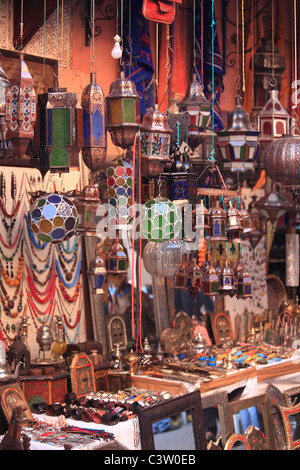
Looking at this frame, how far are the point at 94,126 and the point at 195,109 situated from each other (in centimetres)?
133

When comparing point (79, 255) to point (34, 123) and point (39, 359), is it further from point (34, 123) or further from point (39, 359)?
point (34, 123)

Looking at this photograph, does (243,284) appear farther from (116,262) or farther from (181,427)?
(181,427)

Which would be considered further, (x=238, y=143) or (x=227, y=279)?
(x=238, y=143)

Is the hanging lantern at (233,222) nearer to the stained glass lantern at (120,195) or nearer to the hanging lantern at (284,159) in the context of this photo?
the hanging lantern at (284,159)

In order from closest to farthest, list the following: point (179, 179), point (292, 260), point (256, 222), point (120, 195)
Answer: point (120, 195) < point (179, 179) < point (256, 222) < point (292, 260)

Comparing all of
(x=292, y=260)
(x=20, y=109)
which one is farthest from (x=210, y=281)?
(x=292, y=260)

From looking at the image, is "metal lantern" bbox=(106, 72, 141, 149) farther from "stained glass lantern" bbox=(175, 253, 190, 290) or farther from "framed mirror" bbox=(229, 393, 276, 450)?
"framed mirror" bbox=(229, 393, 276, 450)

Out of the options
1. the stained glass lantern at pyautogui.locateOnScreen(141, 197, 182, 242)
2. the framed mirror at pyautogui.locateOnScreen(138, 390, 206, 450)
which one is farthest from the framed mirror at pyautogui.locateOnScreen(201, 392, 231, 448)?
the stained glass lantern at pyautogui.locateOnScreen(141, 197, 182, 242)

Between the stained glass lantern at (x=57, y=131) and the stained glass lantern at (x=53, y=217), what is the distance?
324 millimetres

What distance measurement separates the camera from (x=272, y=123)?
6.04 m

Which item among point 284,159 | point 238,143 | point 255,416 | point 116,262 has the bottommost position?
point 255,416

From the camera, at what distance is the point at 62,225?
14.6ft

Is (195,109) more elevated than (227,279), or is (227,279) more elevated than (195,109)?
(195,109)

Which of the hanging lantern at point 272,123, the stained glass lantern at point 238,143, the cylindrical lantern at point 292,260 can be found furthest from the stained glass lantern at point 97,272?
the cylindrical lantern at point 292,260
